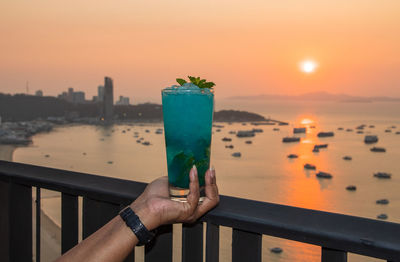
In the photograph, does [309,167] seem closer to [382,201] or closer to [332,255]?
[382,201]

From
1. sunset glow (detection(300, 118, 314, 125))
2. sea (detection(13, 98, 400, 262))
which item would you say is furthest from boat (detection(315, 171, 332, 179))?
sunset glow (detection(300, 118, 314, 125))

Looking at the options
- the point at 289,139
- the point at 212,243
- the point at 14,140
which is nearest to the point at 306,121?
the point at 289,139

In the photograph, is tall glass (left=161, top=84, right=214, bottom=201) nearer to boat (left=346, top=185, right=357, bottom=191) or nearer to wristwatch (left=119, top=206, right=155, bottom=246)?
wristwatch (left=119, top=206, right=155, bottom=246)

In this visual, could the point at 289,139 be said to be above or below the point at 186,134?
below

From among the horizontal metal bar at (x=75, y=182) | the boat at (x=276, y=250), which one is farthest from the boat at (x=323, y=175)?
the horizontal metal bar at (x=75, y=182)

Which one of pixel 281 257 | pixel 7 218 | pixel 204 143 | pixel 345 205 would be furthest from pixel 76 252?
pixel 345 205

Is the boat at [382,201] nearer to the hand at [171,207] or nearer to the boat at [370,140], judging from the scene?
the boat at [370,140]
